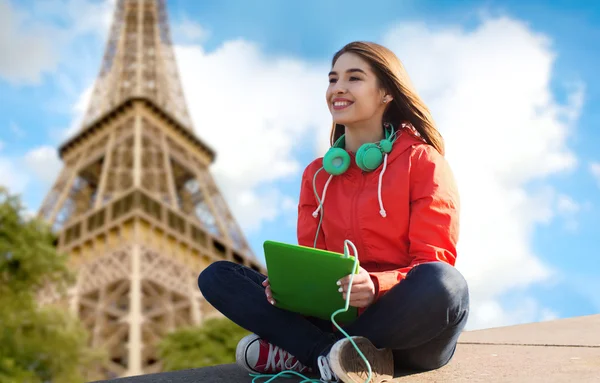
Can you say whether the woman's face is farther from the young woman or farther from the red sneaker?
the red sneaker

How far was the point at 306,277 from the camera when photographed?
6.89 feet

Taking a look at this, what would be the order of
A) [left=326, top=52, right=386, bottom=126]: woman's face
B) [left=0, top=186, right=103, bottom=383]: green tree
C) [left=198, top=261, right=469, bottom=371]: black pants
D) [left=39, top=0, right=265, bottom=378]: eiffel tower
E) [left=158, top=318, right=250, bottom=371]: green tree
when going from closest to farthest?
[left=198, top=261, right=469, bottom=371]: black pants, [left=326, top=52, right=386, bottom=126]: woman's face, [left=0, top=186, right=103, bottom=383]: green tree, [left=158, top=318, right=250, bottom=371]: green tree, [left=39, top=0, right=265, bottom=378]: eiffel tower

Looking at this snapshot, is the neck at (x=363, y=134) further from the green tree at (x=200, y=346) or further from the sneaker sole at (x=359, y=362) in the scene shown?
the green tree at (x=200, y=346)

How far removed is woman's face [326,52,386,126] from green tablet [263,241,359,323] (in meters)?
0.82

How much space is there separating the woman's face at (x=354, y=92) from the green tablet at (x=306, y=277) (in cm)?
82

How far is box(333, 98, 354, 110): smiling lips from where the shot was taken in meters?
2.63

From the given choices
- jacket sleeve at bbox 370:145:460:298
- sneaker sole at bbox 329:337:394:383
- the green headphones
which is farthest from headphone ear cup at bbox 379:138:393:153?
sneaker sole at bbox 329:337:394:383

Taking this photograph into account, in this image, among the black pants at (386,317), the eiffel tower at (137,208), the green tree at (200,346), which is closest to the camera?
the black pants at (386,317)

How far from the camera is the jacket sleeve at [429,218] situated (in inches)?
88.7

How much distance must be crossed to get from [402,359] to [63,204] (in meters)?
22.8

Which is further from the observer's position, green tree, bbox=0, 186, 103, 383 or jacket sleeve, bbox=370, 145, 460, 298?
green tree, bbox=0, 186, 103, 383

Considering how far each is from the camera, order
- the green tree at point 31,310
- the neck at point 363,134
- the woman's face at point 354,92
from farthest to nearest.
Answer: the green tree at point 31,310 → the neck at point 363,134 → the woman's face at point 354,92

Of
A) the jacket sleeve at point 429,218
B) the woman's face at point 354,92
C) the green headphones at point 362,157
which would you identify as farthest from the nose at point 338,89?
the jacket sleeve at point 429,218

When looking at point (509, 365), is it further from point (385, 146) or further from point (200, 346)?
point (200, 346)
